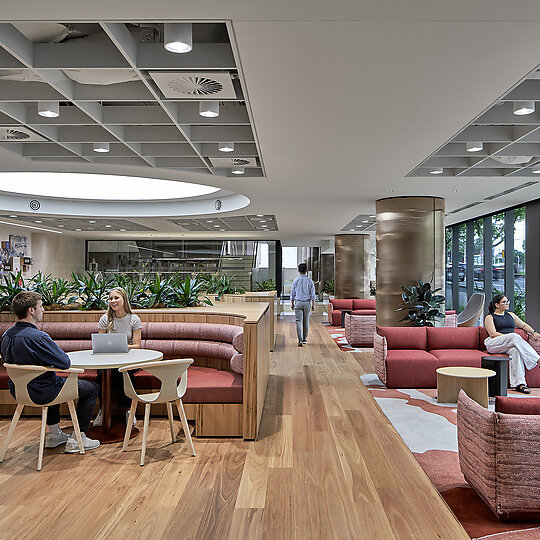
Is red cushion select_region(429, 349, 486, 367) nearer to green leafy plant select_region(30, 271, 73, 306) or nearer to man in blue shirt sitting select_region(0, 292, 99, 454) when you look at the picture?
man in blue shirt sitting select_region(0, 292, 99, 454)

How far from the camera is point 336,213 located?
11938 millimetres

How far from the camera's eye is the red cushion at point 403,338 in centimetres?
740

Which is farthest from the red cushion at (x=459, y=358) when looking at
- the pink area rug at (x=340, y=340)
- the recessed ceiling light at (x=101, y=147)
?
the recessed ceiling light at (x=101, y=147)

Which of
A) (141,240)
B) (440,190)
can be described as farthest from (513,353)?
(141,240)

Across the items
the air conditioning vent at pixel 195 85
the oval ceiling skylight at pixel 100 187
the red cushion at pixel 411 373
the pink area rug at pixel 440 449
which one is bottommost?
the pink area rug at pixel 440 449

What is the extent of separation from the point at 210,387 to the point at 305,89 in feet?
8.98

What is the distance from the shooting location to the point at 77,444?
4426 mm

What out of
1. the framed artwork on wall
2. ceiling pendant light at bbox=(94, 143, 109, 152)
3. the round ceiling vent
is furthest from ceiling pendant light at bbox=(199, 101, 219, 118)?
the framed artwork on wall

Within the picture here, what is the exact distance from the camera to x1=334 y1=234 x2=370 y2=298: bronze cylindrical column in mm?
→ 17062

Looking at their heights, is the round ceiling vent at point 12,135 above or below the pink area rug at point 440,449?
above

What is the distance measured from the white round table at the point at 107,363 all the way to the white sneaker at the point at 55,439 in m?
0.25

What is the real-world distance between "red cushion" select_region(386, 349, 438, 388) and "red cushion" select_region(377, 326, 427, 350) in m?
0.55

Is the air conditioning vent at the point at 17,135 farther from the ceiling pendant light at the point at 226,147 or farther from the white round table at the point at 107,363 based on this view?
the white round table at the point at 107,363

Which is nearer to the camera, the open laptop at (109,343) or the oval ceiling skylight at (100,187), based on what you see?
the open laptop at (109,343)
